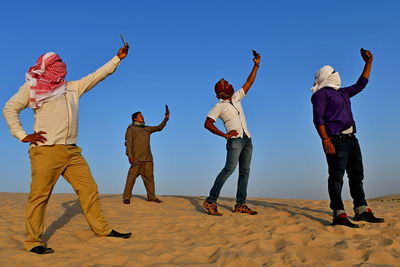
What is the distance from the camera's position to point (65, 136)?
4.18 meters

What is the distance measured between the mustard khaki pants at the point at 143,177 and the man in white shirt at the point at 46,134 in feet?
15.1

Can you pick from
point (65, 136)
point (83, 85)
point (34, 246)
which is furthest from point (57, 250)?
point (83, 85)

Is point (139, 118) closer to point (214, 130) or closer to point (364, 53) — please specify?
point (214, 130)

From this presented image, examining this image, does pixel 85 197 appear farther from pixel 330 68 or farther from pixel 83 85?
pixel 330 68

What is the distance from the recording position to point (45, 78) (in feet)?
13.6

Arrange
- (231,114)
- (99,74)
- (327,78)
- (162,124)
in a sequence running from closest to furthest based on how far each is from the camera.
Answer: (99,74), (327,78), (231,114), (162,124)

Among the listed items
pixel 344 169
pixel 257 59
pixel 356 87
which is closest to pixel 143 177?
pixel 257 59

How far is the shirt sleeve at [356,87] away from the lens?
5.38m

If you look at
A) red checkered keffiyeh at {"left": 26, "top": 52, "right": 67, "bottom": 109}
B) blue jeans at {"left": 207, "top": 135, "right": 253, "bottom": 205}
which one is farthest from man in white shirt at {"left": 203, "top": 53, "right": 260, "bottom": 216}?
red checkered keffiyeh at {"left": 26, "top": 52, "right": 67, "bottom": 109}

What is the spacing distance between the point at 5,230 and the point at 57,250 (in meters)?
1.53

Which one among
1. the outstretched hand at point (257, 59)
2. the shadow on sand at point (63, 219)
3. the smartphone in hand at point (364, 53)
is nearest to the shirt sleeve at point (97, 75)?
the shadow on sand at point (63, 219)

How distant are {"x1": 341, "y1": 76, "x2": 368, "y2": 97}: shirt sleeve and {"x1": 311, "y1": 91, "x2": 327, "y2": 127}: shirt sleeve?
0.53 metres

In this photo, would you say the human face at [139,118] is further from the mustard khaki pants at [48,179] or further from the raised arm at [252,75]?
the mustard khaki pants at [48,179]

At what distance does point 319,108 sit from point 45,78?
3480 millimetres
